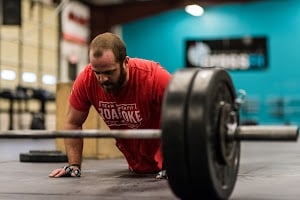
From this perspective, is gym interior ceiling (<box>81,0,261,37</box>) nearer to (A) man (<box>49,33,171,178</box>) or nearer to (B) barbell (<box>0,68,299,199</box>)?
(A) man (<box>49,33,171,178</box>)

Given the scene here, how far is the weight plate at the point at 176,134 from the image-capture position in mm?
1508

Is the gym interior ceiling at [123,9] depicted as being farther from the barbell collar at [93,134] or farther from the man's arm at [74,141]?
the barbell collar at [93,134]

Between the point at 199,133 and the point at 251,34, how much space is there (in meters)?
11.6

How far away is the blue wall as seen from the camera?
1235 cm

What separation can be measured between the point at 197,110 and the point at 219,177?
0.88ft

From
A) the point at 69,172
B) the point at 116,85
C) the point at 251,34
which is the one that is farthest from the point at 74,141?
the point at 251,34

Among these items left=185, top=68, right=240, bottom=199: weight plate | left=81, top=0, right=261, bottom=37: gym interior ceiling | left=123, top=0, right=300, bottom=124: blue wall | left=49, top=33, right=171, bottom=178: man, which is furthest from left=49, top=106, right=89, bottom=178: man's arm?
left=81, top=0, right=261, bottom=37: gym interior ceiling

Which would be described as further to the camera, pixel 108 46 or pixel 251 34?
pixel 251 34

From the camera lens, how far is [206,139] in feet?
4.96

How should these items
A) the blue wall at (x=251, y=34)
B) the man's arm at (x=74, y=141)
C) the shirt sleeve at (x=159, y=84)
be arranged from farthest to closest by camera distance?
the blue wall at (x=251, y=34) → the man's arm at (x=74, y=141) → the shirt sleeve at (x=159, y=84)

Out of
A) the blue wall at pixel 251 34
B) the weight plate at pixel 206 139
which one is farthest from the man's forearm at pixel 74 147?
the blue wall at pixel 251 34

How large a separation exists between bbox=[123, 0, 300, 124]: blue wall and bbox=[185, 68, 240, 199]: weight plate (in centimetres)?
1070

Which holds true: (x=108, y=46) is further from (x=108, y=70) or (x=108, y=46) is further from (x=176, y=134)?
(x=176, y=134)

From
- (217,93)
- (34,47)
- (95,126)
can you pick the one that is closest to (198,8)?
(34,47)
